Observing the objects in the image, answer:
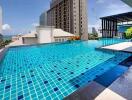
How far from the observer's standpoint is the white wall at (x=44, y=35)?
20375 millimetres

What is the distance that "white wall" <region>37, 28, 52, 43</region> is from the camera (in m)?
20.4

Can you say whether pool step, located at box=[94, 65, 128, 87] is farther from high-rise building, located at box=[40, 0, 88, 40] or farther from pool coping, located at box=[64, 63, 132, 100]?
high-rise building, located at box=[40, 0, 88, 40]

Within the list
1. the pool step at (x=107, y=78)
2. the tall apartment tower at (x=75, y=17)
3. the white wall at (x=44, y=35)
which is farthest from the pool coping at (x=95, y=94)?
the tall apartment tower at (x=75, y=17)

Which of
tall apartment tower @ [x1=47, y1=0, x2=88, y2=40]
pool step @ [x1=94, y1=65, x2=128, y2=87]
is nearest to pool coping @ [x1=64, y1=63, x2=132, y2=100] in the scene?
pool step @ [x1=94, y1=65, x2=128, y2=87]

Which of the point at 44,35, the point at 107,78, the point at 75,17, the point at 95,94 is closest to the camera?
the point at 95,94

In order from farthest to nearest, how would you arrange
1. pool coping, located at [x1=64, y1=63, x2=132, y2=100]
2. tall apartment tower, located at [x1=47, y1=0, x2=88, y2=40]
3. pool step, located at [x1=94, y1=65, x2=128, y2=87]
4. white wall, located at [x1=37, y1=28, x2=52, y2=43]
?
tall apartment tower, located at [x1=47, y1=0, x2=88, y2=40] < white wall, located at [x1=37, y1=28, x2=52, y2=43] < pool step, located at [x1=94, y1=65, x2=128, y2=87] < pool coping, located at [x1=64, y1=63, x2=132, y2=100]

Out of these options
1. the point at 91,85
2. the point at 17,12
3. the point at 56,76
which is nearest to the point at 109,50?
the point at 56,76

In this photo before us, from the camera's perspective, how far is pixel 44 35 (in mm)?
20734

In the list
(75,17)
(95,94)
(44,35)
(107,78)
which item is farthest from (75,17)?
(95,94)

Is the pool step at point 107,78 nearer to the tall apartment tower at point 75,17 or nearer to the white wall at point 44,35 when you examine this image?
the white wall at point 44,35

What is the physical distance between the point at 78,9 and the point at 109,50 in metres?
40.1

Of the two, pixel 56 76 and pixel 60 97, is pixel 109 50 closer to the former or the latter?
pixel 56 76

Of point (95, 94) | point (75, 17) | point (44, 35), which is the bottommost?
point (95, 94)

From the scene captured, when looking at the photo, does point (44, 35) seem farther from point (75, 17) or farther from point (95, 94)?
point (75, 17)
